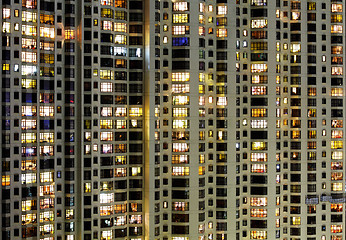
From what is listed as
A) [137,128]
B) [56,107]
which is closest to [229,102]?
[137,128]

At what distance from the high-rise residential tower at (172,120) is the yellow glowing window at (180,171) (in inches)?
5.8

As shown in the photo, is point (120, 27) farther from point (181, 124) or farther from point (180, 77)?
point (181, 124)

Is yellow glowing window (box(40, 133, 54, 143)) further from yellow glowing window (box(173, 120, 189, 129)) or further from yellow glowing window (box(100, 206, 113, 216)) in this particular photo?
yellow glowing window (box(173, 120, 189, 129))

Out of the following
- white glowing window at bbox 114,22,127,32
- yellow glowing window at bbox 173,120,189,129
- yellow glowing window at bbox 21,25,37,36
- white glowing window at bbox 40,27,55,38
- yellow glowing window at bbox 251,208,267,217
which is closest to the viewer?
yellow glowing window at bbox 21,25,37,36

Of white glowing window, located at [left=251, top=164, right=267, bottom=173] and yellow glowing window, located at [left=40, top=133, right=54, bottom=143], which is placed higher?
yellow glowing window, located at [left=40, top=133, right=54, bottom=143]

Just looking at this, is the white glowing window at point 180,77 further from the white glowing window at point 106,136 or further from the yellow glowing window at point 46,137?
the yellow glowing window at point 46,137

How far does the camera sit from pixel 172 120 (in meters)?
73.9

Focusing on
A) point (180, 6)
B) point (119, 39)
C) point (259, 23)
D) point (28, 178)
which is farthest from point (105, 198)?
point (259, 23)

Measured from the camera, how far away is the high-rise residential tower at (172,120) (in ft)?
226

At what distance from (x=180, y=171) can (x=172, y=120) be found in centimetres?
759

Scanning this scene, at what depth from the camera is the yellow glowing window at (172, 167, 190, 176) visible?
73.2 metres

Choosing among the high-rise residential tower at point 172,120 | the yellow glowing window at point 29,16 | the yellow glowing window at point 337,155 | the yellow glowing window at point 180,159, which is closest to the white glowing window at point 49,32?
the high-rise residential tower at point 172,120

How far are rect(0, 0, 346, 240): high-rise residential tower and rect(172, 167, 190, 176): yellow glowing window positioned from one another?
0.48ft

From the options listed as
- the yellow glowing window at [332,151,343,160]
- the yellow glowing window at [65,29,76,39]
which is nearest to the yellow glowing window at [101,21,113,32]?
the yellow glowing window at [65,29,76,39]
